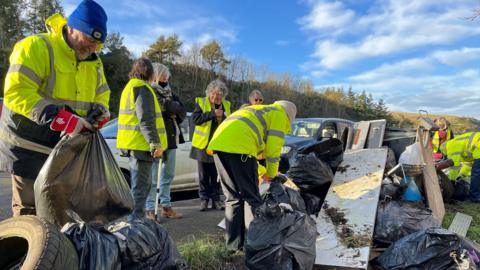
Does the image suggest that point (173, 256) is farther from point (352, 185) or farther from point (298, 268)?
point (352, 185)

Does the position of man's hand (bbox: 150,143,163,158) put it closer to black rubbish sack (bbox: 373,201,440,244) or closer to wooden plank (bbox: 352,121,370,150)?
black rubbish sack (bbox: 373,201,440,244)

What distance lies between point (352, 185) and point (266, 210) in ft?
6.67

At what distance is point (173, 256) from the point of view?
8.18 ft

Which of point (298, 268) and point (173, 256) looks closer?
point (173, 256)

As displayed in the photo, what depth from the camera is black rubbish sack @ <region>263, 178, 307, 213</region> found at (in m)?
3.62

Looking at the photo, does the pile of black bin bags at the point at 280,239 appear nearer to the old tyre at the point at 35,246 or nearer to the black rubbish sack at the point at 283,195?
the black rubbish sack at the point at 283,195

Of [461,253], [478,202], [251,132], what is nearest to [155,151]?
[251,132]

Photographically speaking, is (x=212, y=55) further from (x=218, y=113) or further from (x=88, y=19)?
(x=88, y=19)

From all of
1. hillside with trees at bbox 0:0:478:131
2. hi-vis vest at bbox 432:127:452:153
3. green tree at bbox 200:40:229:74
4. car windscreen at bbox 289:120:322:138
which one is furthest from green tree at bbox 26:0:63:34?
hi-vis vest at bbox 432:127:452:153

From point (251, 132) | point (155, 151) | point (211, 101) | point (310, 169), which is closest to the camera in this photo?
point (251, 132)

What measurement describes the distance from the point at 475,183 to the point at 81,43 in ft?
22.3

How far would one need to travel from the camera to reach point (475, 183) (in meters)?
6.66

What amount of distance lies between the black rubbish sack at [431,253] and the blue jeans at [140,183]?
2314 mm

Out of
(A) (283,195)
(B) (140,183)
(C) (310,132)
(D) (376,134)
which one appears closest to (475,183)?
(D) (376,134)
